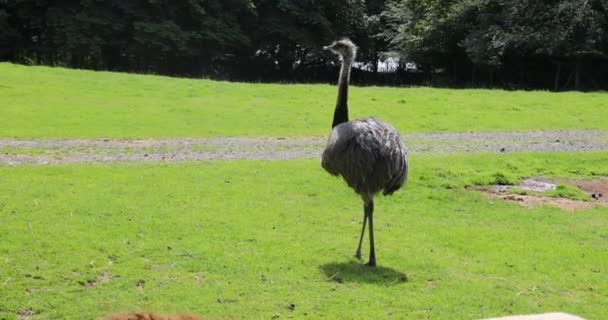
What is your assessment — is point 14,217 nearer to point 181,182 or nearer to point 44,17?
point 181,182

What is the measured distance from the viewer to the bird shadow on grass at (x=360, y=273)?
875 centimetres

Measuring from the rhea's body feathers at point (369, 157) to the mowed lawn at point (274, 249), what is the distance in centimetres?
102

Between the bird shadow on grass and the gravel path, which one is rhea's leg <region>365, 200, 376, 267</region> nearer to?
the bird shadow on grass

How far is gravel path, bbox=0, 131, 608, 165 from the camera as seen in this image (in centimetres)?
1628

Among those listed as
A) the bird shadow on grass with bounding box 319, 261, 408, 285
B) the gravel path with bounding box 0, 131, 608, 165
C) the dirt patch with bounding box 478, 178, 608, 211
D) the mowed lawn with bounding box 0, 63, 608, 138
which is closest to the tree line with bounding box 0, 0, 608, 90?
the mowed lawn with bounding box 0, 63, 608, 138

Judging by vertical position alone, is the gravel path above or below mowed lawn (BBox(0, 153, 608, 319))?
above

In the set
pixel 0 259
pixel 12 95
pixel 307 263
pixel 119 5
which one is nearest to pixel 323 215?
pixel 307 263

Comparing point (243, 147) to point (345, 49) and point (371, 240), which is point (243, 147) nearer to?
point (345, 49)

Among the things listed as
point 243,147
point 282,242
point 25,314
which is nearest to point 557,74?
point 243,147

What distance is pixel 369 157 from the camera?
896cm

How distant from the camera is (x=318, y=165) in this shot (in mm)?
15984

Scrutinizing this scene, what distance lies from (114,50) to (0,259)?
32804 mm

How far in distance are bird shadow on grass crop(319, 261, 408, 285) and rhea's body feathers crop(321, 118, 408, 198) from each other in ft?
2.82

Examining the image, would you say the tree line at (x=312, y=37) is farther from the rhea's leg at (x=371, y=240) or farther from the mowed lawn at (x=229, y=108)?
the rhea's leg at (x=371, y=240)
